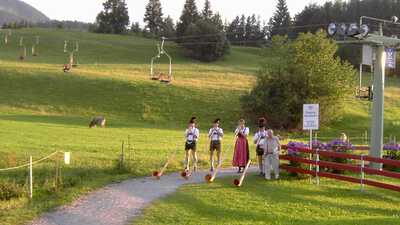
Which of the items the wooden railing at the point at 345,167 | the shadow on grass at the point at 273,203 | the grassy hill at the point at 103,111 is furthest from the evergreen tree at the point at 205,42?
the shadow on grass at the point at 273,203

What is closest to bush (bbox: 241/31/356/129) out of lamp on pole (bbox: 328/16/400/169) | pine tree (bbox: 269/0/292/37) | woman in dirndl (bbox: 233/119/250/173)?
lamp on pole (bbox: 328/16/400/169)

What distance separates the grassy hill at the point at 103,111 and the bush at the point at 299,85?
2.45 meters

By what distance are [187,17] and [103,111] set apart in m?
73.7

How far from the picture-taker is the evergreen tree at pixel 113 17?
145500mm

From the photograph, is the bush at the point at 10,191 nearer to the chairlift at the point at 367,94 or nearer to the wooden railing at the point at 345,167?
the wooden railing at the point at 345,167

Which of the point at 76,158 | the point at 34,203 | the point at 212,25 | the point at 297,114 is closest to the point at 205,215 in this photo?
the point at 34,203

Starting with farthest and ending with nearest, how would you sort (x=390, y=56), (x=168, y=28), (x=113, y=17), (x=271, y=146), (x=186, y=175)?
1. (x=113, y=17)
2. (x=168, y=28)
3. (x=390, y=56)
4. (x=186, y=175)
5. (x=271, y=146)

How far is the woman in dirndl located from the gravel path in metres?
1.89

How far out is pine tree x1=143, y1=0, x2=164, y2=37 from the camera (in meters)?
154

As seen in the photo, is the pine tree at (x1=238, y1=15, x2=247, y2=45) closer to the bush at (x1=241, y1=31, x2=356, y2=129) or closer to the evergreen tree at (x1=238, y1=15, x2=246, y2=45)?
the evergreen tree at (x1=238, y1=15, x2=246, y2=45)

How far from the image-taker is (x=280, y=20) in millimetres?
164875

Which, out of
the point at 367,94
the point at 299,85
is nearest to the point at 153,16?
the point at 299,85

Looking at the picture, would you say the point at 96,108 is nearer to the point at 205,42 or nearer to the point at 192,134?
the point at 192,134

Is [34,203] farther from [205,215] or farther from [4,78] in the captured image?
[4,78]
